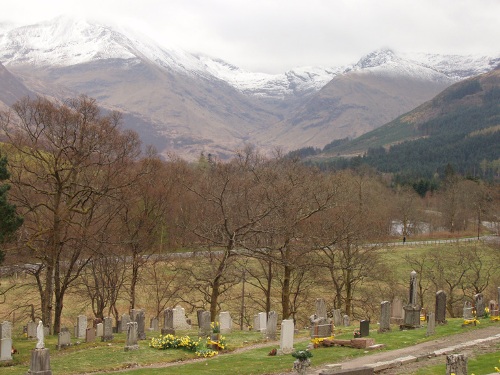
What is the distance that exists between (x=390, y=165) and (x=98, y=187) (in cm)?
17226

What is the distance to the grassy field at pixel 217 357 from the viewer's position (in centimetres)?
1866

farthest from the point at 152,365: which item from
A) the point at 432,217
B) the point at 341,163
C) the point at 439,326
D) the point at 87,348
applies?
the point at 341,163

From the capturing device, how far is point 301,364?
599 inches

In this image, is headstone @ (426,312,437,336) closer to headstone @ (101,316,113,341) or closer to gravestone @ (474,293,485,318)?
gravestone @ (474,293,485,318)

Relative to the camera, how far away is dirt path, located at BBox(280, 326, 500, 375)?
17469mm

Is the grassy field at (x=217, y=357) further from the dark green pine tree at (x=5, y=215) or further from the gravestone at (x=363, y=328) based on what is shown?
the dark green pine tree at (x=5, y=215)

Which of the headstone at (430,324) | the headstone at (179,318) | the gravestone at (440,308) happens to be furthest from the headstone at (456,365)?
the headstone at (179,318)

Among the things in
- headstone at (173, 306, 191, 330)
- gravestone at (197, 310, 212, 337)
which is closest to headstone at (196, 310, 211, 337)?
gravestone at (197, 310, 212, 337)

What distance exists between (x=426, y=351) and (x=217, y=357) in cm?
715

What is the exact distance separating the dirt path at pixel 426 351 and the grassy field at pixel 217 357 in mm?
576

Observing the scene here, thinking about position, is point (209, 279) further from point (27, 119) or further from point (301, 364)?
point (301, 364)

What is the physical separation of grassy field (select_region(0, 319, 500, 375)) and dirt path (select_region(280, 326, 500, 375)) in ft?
1.89

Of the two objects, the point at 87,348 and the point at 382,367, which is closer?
the point at 382,367

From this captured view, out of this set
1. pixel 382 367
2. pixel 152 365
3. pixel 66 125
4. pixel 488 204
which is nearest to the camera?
pixel 382 367
